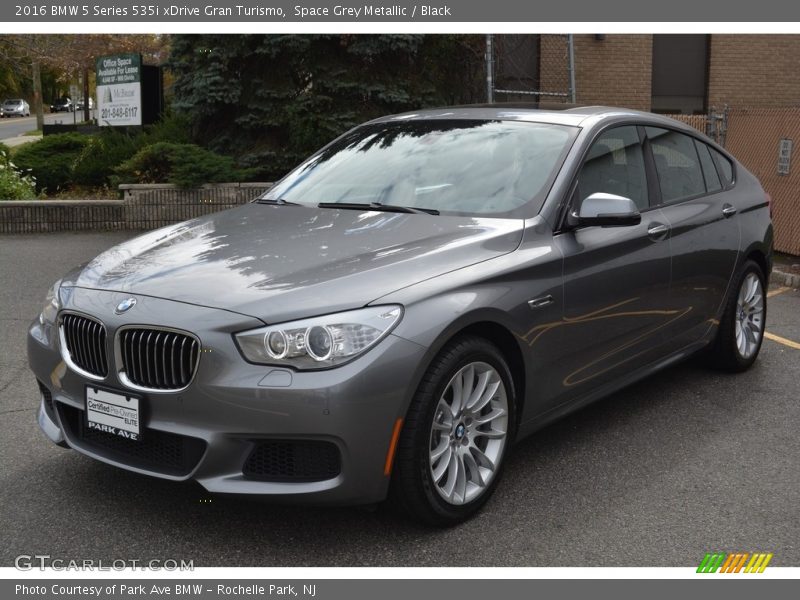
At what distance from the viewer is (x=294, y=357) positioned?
3393 millimetres

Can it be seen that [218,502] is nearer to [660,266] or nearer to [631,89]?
[660,266]

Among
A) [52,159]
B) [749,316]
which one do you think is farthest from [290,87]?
[749,316]

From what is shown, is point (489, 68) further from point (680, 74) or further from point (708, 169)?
point (708, 169)

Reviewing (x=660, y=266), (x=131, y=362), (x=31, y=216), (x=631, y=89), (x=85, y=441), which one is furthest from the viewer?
(x=631, y=89)

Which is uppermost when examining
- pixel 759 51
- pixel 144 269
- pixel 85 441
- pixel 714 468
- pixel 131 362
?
pixel 759 51

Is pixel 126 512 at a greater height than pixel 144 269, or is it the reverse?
pixel 144 269

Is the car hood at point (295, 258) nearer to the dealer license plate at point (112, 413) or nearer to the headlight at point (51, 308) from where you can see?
the headlight at point (51, 308)

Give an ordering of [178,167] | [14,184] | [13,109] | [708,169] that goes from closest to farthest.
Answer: [708,169]
[178,167]
[14,184]
[13,109]

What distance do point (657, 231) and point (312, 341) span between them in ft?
7.92

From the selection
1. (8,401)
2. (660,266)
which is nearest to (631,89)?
(660,266)

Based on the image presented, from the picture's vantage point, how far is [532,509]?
4.07 meters

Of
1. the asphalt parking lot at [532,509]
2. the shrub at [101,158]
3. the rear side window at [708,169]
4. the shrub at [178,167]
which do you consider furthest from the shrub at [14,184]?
the rear side window at [708,169]

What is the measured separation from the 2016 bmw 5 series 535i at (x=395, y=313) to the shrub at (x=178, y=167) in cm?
749

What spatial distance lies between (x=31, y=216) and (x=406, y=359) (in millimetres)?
10510
